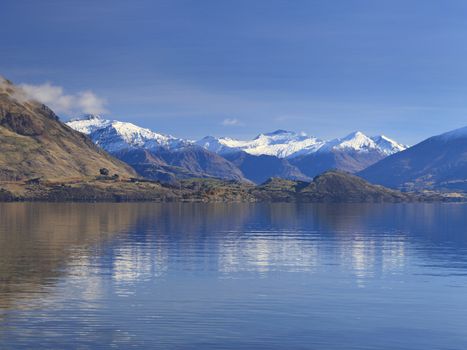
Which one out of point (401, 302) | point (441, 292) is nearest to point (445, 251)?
point (441, 292)

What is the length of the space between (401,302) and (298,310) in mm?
14626

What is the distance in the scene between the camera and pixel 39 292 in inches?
3327

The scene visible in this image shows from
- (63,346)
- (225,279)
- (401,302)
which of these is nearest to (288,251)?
(225,279)

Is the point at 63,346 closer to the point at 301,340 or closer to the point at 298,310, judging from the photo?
the point at 301,340

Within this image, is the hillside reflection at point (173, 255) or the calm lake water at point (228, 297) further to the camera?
the hillside reflection at point (173, 255)

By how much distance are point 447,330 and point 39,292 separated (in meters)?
47.5

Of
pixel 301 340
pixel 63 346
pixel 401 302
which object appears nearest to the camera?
pixel 63 346

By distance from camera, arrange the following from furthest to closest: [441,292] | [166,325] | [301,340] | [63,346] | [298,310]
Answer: [441,292] → [298,310] → [166,325] → [301,340] → [63,346]

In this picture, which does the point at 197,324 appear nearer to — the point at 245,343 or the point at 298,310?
the point at 245,343

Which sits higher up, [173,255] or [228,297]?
[173,255]

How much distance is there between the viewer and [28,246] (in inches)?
5758

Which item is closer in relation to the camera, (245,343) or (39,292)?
(245,343)

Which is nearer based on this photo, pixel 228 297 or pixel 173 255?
pixel 228 297

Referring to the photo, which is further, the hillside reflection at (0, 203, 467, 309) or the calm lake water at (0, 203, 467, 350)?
the hillside reflection at (0, 203, 467, 309)
